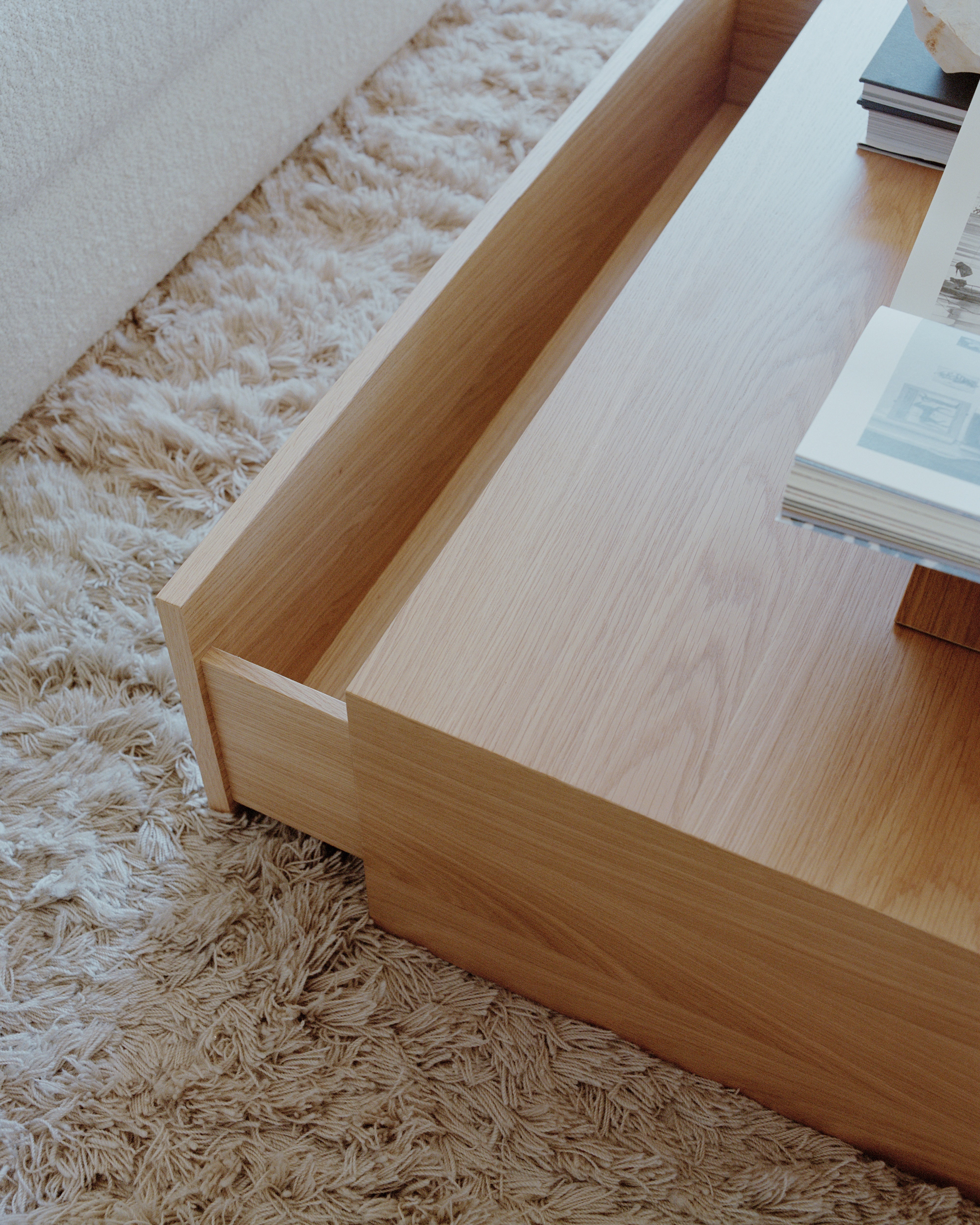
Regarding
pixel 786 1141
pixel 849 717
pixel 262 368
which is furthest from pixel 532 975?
pixel 262 368

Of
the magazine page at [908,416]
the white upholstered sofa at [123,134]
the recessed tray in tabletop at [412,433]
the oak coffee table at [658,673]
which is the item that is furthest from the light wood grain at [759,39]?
the magazine page at [908,416]

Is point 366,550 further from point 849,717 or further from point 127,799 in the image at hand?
point 849,717

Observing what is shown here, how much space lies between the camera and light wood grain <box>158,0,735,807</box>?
722 mm

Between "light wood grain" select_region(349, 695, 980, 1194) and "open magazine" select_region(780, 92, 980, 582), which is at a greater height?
"open magazine" select_region(780, 92, 980, 582)

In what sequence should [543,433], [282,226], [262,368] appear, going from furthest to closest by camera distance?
[282,226] → [262,368] → [543,433]

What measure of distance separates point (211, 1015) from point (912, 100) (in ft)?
2.73

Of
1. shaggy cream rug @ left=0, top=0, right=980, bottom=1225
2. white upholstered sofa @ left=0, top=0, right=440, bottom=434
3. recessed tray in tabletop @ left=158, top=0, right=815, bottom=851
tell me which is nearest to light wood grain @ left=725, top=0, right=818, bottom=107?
recessed tray in tabletop @ left=158, top=0, right=815, bottom=851

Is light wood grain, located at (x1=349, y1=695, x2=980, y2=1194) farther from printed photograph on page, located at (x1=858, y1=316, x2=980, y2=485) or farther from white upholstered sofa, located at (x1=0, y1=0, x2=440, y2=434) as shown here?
white upholstered sofa, located at (x1=0, y1=0, x2=440, y2=434)

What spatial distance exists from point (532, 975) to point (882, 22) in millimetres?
871

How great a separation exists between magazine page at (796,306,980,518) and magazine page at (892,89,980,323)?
84 mm

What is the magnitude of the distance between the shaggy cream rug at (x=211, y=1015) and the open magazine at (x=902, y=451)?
0.29 m

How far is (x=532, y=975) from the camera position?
0.72 m

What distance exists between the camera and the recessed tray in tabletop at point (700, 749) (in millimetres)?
539

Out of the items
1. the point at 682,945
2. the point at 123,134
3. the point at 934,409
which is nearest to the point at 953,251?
the point at 934,409
